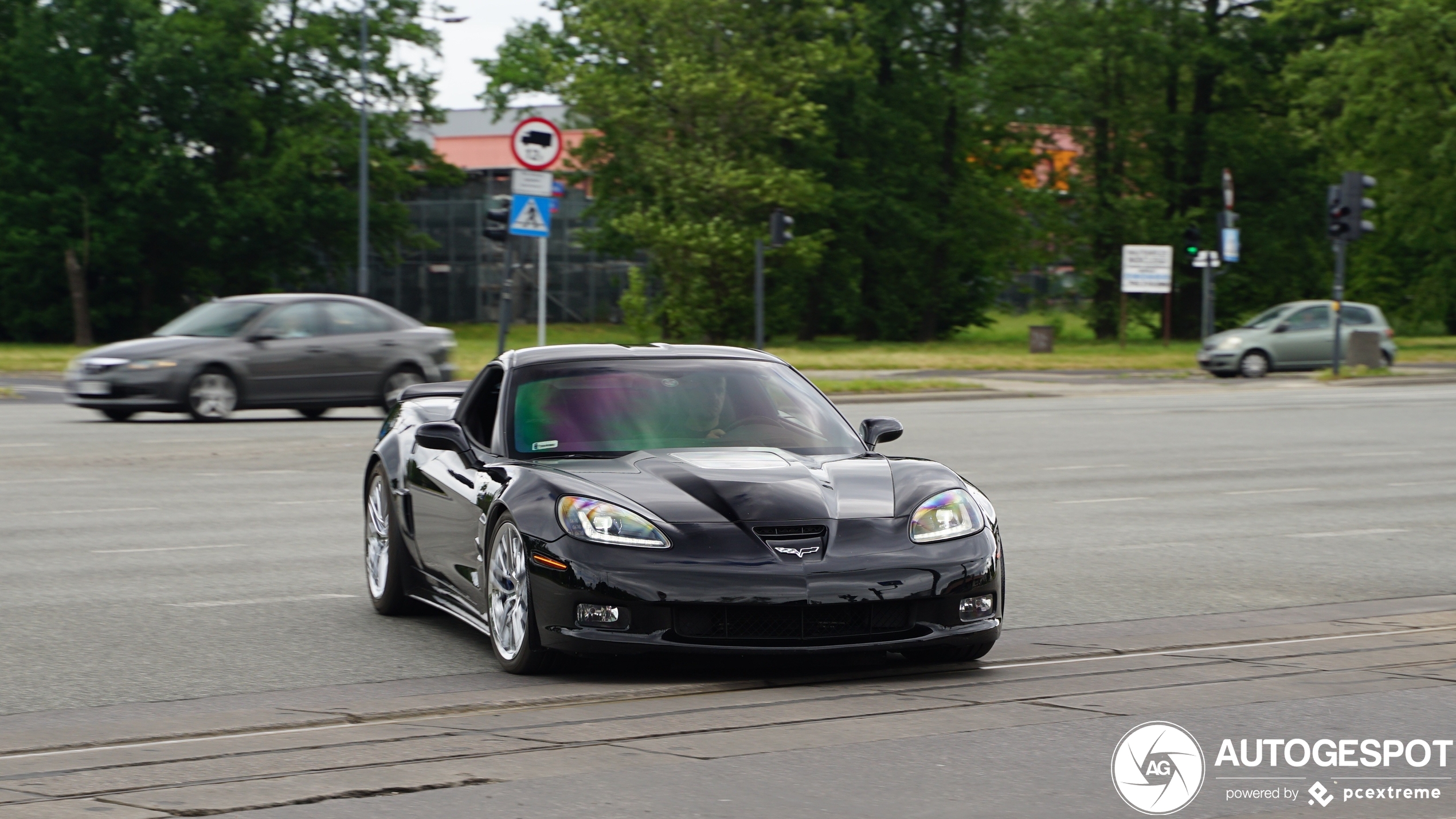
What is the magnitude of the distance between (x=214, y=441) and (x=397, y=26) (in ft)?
154

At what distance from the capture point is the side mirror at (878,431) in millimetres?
8180

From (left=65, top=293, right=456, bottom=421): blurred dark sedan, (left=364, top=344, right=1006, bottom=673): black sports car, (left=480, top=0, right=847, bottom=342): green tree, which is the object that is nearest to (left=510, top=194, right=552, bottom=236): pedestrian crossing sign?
(left=65, top=293, right=456, bottom=421): blurred dark sedan

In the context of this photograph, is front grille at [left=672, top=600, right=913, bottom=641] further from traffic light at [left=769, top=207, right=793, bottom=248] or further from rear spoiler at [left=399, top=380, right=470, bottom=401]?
traffic light at [left=769, top=207, right=793, bottom=248]

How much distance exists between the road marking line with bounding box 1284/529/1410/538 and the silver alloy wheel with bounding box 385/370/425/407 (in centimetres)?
1387

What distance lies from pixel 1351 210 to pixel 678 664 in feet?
103

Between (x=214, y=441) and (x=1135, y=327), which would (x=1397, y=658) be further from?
(x=1135, y=327)

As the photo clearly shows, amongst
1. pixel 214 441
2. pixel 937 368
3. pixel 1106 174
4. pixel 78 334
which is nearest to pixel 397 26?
pixel 78 334

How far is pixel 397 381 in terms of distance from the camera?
24000mm

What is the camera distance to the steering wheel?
7930mm

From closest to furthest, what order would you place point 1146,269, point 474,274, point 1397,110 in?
point 1146,269 → point 1397,110 → point 474,274

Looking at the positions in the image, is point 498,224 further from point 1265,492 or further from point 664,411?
point 664,411

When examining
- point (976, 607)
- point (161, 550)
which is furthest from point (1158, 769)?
point (161, 550)

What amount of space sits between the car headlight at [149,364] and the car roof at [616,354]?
15.1m

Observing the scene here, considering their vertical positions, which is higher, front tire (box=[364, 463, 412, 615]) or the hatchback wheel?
front tire (box=[364, 463, 412, 615])
